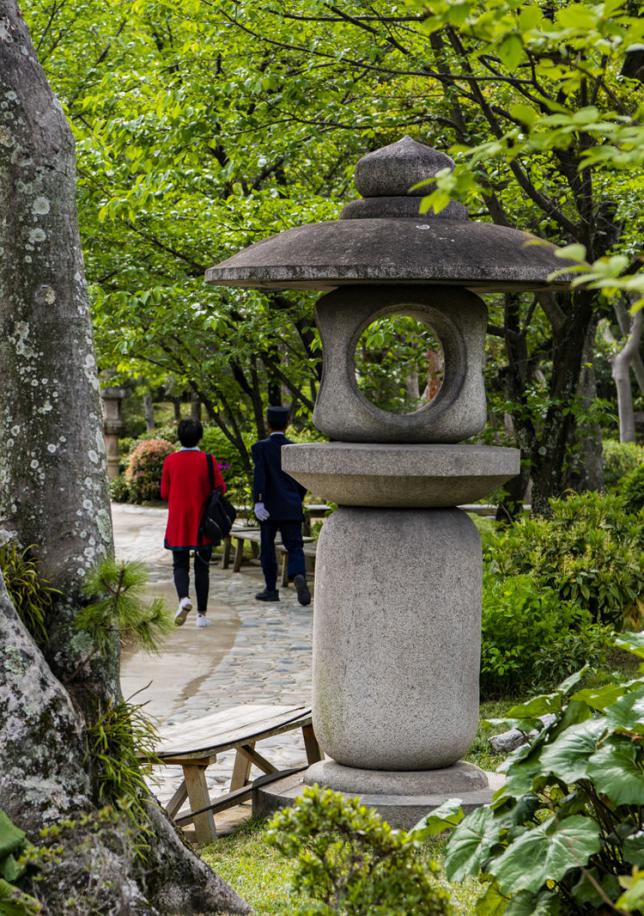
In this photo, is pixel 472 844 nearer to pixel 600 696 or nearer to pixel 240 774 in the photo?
pixel 600 696

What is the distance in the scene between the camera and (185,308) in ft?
42.5

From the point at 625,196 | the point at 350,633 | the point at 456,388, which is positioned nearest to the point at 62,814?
the point at 350,633

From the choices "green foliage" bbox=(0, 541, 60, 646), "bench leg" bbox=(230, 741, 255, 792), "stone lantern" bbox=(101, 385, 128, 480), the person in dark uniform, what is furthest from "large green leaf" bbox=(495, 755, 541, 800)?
"stone lantern" bbox=(101, 385, 128, 480)

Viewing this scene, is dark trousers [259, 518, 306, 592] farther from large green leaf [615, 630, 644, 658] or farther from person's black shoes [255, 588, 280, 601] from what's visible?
large green leaf [615, 630, 644, 658]

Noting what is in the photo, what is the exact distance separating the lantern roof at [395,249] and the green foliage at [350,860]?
9.82ft

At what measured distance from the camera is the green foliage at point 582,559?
9.99m

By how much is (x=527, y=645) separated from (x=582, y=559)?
4.45 feet

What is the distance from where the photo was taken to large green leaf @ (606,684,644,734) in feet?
12.0

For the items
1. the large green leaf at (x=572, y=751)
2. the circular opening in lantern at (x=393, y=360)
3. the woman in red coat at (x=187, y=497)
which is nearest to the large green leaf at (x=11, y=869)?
the large green leaf at (x=572, y=751)

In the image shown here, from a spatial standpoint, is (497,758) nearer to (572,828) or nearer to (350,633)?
(350,633)

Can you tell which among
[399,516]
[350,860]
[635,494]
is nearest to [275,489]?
[635,494]

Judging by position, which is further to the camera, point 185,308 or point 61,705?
point 185,308

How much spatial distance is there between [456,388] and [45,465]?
8.73 ft

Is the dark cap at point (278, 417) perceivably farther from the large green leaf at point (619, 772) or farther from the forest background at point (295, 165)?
the large green leaf at point (619, 772)
